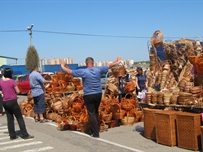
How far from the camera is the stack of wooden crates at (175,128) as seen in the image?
585 cm

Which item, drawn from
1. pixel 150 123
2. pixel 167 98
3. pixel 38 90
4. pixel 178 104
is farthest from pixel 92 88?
pixel 38 90

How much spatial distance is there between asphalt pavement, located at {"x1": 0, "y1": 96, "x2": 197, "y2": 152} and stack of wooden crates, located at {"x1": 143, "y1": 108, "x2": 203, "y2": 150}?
5.7 inches

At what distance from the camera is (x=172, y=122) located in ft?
20.6

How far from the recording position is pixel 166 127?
6379 millimetres

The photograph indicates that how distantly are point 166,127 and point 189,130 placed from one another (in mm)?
576

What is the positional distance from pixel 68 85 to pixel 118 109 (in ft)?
12.2

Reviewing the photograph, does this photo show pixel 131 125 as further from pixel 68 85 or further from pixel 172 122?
pixel 68 85

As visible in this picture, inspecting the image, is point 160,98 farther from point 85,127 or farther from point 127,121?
point 85,127

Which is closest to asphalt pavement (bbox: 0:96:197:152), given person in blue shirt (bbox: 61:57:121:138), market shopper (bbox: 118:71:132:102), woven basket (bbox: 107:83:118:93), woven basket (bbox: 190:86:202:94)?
person in blue shirt (bbox: 61:57:121:138)

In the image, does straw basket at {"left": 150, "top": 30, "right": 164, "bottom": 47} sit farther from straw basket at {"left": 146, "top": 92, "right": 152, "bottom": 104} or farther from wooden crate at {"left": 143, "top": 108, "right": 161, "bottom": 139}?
wooden crate at {"left": 143, "top": 108, "right": 161, "bottom": 139}

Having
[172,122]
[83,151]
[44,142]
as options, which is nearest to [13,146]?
[44,142]

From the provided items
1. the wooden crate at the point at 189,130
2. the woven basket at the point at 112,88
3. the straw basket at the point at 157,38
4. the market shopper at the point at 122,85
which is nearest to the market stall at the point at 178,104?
the wooden crate at the point at 189,130

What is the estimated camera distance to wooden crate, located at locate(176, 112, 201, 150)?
583 cm

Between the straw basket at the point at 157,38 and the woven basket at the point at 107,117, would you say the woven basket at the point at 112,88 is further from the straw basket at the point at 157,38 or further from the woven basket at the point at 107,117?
the straw basket at the point at 157,38
